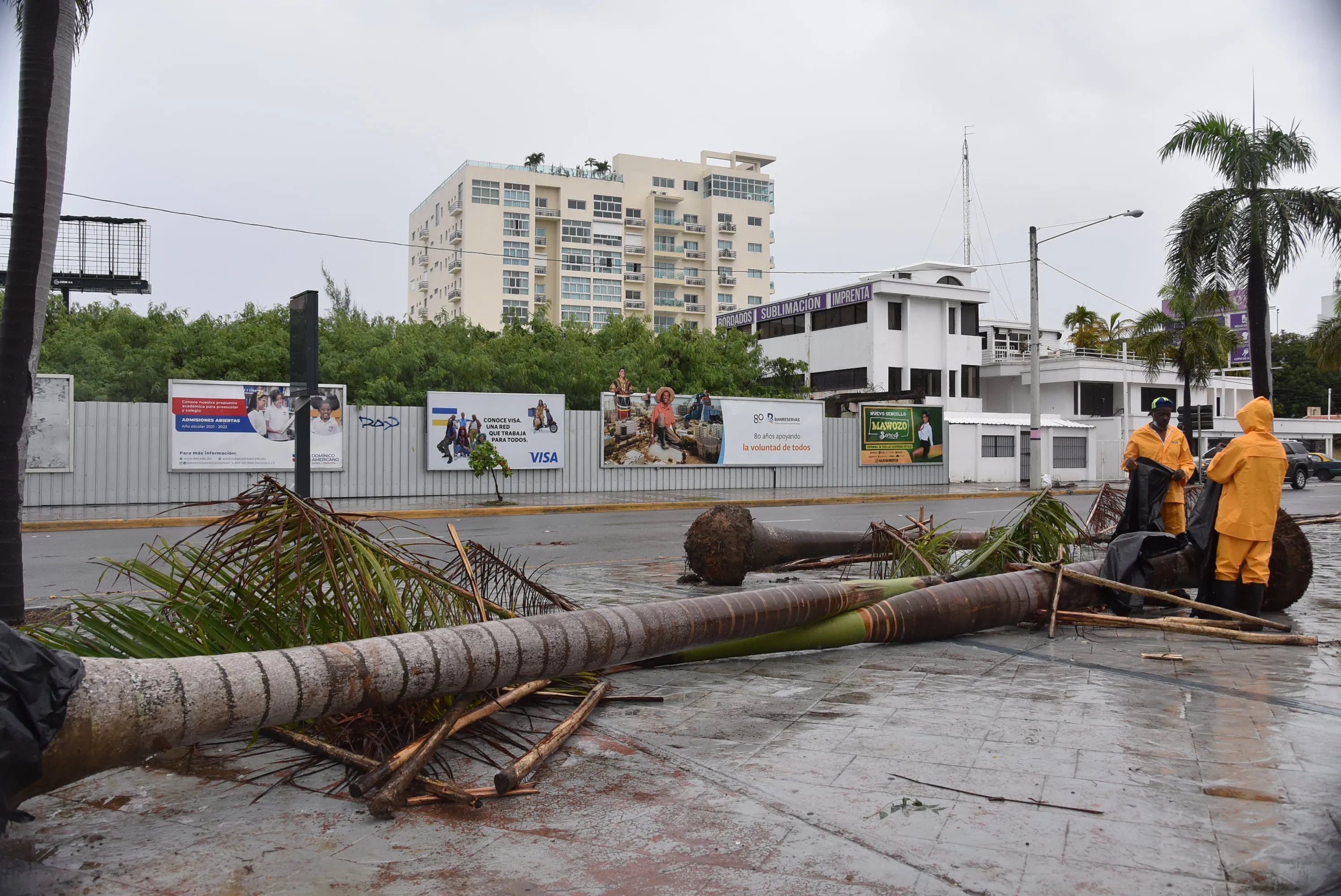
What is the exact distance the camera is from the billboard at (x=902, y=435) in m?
30.5

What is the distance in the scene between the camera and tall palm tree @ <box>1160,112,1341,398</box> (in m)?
16.9

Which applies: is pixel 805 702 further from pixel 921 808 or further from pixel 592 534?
pixel 592 534

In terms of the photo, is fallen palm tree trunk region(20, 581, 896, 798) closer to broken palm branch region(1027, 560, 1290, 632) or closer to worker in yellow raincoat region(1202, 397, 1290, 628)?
broken palm branch region(1027, 560, 1290, 632)

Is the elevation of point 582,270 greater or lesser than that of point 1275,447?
greater

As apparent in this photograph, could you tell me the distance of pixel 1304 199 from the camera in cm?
1700

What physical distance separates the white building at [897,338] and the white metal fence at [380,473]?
55.4 ft

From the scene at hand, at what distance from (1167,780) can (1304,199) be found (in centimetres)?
1694

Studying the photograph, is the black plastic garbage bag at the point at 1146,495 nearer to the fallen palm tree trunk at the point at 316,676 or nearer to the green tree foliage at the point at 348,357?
the fallen palm tree trunk at the point at 316,676

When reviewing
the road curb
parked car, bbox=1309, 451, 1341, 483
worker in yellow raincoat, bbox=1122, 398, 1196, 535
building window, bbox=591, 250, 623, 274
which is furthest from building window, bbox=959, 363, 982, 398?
worker in yellow raincoat, bbox=1122, 398, 1196, 535

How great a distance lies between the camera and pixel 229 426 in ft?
67.5

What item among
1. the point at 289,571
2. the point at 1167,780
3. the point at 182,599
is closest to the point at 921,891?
the point at 1167,780

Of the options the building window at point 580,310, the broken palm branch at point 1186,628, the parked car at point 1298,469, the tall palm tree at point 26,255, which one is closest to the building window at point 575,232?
the building window at point 580,310

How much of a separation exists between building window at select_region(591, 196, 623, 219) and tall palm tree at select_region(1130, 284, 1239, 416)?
5460 cm

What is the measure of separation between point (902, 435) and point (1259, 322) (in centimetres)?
1414
